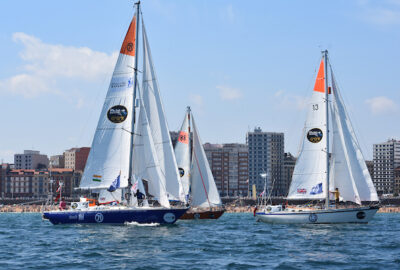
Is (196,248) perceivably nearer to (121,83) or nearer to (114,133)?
(114,133)

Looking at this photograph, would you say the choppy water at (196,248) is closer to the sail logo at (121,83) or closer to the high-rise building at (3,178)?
the sail logo at (121,83)

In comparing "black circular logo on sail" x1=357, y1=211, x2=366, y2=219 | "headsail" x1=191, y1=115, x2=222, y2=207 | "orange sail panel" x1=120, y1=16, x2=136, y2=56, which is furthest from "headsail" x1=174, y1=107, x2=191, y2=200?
"black circular logo on sail" x1=357, y1=211, x2=366, y2=219

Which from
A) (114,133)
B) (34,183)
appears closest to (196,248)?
(114,133)

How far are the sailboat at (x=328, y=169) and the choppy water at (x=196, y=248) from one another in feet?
12.8

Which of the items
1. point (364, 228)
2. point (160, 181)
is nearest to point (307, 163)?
point (364, 228)

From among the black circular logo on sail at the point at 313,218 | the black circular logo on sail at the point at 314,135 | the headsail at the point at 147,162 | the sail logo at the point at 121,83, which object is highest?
the sail logo at the point at 121,83

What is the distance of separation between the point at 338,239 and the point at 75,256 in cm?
1628

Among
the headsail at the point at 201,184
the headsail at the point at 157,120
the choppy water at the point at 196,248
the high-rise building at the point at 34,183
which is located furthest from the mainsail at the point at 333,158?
the high-rise building at the point at 34,183

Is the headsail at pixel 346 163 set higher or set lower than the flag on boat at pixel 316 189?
higher

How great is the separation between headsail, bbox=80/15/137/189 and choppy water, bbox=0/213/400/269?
147 inches

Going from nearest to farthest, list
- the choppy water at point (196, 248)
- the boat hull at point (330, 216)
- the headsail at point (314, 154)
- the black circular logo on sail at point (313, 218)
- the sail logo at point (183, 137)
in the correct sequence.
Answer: the choppy water at point (196, 248), the boat hull at point (330, 216), the black circular logo on sail at point (313, 218), the headsail at point (314, 154), the sail logo at point (183, 137)

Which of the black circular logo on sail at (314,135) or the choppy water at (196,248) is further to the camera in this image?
the black circular logo on sail at (314,135)

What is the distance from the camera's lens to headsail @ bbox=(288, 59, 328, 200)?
2073 inches

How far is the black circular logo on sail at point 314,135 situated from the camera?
53.1 metres
